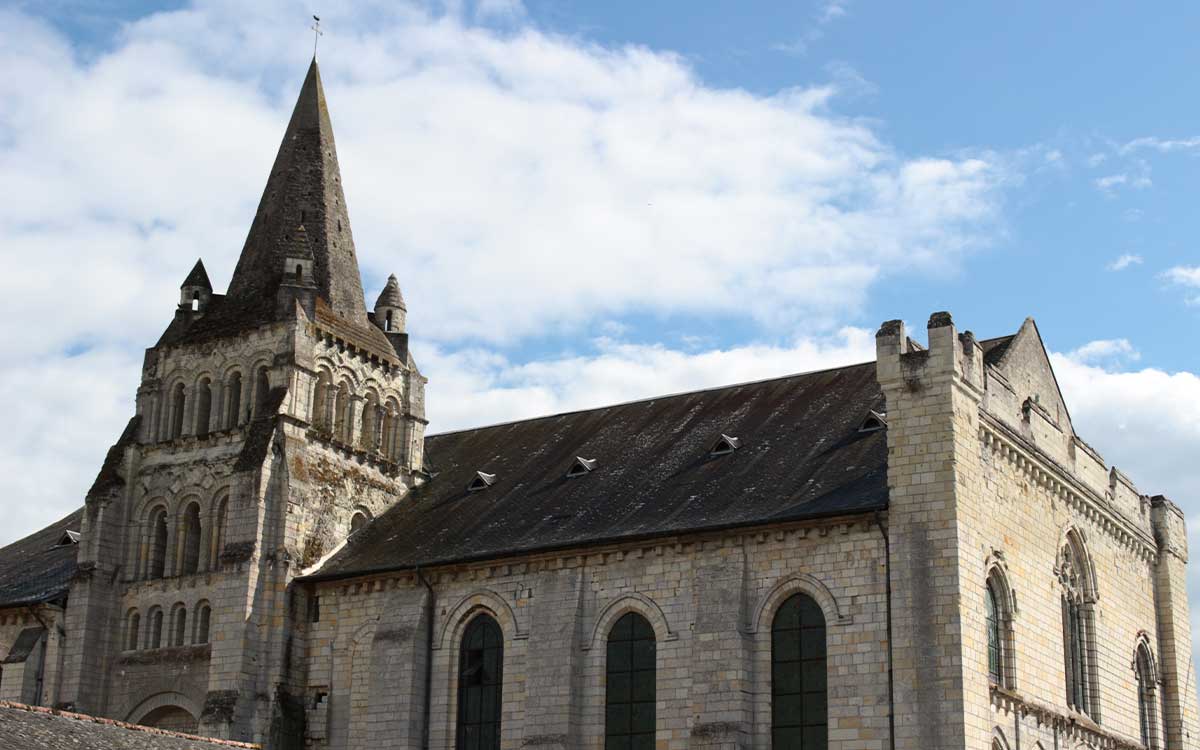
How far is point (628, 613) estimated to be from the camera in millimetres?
35094

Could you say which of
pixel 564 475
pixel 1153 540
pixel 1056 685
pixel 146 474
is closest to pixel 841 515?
pixel 1056 685

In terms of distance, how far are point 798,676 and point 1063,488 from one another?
29.1ft

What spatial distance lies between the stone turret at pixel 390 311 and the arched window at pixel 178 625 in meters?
10.5

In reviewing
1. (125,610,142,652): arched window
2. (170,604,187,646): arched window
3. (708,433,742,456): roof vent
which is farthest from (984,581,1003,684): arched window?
(125,610,142,652): arched window

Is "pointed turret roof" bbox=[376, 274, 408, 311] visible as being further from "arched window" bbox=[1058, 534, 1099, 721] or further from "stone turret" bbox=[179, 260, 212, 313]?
"arched window" bbox=[1058, 534, 1099, 721]

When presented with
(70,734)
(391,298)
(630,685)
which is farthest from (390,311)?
(70,734)

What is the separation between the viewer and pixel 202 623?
39781 millimetres

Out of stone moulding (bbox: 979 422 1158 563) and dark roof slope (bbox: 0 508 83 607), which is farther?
dark roof slope (bbox: 0 508 83 607)

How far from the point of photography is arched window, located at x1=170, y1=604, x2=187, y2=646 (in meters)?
40.1

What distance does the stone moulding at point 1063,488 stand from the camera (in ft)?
112

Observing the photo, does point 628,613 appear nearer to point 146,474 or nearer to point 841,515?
point 841,515

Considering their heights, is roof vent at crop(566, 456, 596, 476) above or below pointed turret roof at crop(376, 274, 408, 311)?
below

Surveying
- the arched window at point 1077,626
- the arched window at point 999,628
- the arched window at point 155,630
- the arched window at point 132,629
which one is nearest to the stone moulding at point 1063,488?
the arched window at point 1077,626

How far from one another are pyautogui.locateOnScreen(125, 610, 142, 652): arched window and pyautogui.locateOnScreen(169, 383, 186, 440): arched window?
4.92 meters
